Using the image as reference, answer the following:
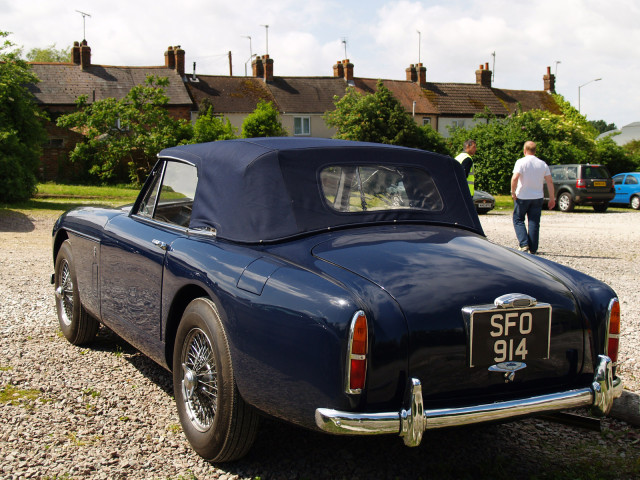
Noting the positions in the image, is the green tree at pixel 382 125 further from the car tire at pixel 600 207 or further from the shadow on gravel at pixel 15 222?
the shadow on gravel at pixel 15 222

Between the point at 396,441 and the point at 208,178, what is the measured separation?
71.3 inches

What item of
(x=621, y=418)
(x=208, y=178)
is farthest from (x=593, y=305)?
(x=208, y=178)

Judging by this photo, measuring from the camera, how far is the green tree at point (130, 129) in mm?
34594

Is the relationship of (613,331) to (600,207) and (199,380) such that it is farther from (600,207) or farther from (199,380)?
(600,207)

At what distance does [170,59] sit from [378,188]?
47.5 m

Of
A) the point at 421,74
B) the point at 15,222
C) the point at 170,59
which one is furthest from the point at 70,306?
the point at 421,74

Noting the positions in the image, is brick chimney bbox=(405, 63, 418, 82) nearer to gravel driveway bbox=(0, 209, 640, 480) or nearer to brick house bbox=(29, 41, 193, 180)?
brick house bbox=(29, 41, 193, 180)

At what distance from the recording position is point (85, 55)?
45844 millimetres

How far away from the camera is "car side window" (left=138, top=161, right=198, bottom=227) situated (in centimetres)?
398

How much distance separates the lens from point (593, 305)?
312cm

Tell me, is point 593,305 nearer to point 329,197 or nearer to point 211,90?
point 329,197

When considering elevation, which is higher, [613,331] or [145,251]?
[145,251]

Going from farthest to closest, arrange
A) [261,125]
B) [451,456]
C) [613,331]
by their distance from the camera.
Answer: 1. [261,125]
2. [451,456]
3. [613,331]

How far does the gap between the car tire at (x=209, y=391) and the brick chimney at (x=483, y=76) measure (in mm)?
57127
